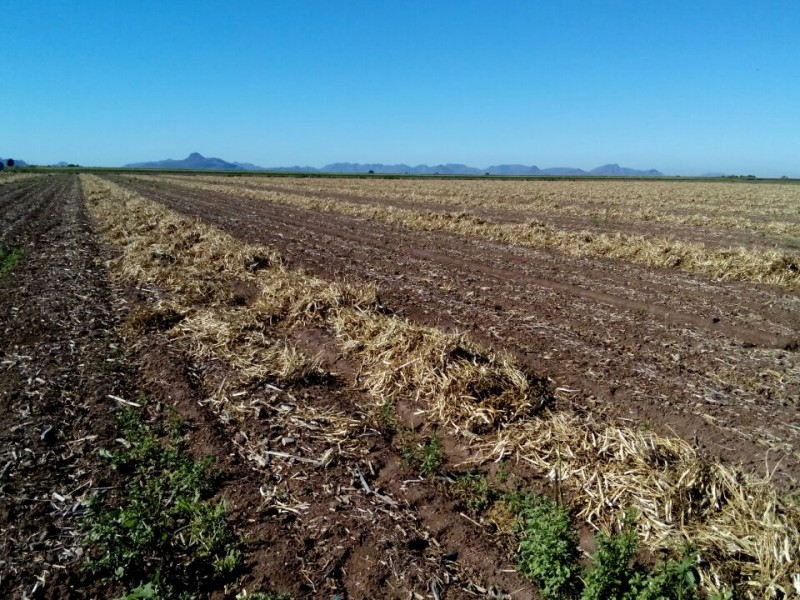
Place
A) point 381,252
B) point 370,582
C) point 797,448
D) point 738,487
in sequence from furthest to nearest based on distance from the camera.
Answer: point 381,252, point 797,448, point 738,487, point 370,582

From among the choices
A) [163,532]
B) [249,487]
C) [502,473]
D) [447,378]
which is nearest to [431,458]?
[502,473]

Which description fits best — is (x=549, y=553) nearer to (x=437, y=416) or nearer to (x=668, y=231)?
(x=437, y=416)

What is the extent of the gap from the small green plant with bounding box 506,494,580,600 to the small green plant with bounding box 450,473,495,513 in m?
0.40

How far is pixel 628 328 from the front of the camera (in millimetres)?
8422

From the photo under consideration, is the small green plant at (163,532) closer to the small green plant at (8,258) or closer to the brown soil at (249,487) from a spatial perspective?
the brown soil at (249,487)

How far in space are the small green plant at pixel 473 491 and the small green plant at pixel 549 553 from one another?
1.32 ft

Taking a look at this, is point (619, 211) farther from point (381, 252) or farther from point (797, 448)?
point (797, 448)

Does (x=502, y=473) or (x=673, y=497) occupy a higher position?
(x=673, y=497)

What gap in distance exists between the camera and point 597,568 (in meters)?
3.17

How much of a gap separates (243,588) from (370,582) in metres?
0.86

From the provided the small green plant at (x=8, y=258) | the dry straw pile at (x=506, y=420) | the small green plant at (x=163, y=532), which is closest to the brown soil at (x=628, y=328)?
the dry straw pile at (x=506, y=420)

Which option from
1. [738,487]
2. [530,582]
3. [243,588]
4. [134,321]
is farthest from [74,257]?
[738,487]

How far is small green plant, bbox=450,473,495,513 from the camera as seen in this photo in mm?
4203

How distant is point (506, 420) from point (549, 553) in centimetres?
211
